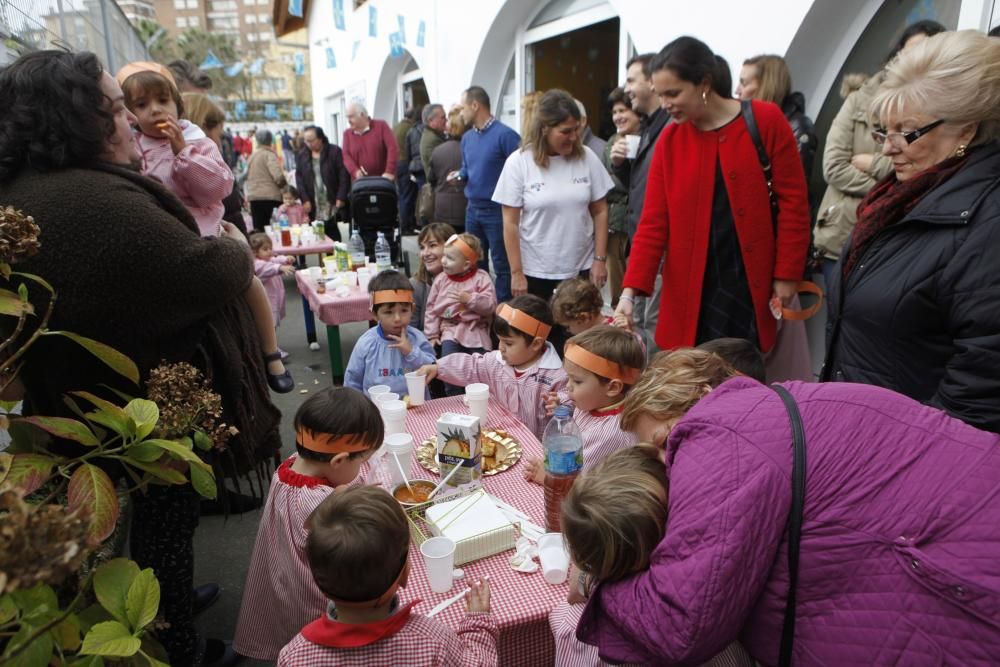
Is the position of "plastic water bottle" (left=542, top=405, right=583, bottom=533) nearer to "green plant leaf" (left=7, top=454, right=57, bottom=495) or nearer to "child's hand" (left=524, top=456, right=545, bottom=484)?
"child's hand" (left=524, top=456, right=545, bottom=484)

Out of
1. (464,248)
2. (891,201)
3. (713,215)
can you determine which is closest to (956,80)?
(891,201)

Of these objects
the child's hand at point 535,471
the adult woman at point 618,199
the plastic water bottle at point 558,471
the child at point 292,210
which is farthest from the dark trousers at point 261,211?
the plastic water bottle at point 558,471

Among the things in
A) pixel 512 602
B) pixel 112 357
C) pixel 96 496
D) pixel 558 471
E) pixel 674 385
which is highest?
pixel 112 357

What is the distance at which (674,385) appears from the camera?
58.6 inches

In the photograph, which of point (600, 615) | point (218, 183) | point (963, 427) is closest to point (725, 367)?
point (963, 427)

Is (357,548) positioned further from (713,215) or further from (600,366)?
(713,215)

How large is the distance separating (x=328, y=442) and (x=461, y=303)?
2.04 m

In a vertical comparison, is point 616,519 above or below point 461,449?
above

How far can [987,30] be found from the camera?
287 centimetres

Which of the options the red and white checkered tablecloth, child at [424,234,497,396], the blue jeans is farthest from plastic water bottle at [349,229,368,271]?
child at [424,234,497,396]

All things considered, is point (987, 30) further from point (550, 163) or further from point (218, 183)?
point (218, 183)

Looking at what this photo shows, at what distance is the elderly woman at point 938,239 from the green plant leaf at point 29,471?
5.95 ft

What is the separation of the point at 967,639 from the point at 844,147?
2.86m

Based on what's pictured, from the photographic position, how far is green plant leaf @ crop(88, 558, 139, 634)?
0.73 m
